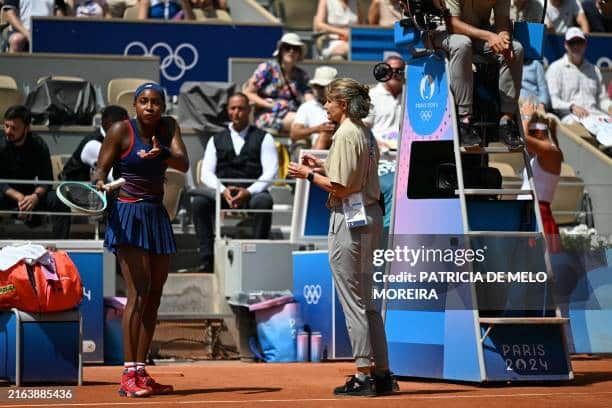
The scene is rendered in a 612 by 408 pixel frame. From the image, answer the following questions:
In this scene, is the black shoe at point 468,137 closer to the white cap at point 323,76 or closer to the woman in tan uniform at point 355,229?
the woman in tan uniform at point 355,229

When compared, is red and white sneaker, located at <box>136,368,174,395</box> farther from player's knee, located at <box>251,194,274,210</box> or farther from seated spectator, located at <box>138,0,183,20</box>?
seated spectator, located at <box>138,0,183,20</box>

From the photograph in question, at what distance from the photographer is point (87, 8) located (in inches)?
708

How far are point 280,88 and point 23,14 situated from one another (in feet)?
13.8

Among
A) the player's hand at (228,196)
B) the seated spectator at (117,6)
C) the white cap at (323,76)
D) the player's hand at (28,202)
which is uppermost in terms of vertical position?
the seated spectator at (117,6)

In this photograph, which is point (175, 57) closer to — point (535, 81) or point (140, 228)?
point (535, 81)

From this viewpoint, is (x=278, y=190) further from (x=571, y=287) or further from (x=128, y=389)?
(x=128, y=389)

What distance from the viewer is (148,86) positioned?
891 cm

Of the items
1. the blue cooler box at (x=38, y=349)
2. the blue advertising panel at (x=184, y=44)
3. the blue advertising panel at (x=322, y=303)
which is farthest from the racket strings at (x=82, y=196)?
the blue advertising panel at (x=184, y=44)

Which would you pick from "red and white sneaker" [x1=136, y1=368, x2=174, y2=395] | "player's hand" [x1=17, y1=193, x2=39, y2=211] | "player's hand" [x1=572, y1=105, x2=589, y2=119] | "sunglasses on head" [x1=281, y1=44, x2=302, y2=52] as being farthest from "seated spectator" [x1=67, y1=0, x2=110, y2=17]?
"red and white sneaker" [x1=136, y1=368, x2=174, y2=395]

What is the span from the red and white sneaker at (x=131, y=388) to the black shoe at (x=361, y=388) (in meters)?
1.29

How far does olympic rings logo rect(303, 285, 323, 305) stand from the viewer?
40.2ft

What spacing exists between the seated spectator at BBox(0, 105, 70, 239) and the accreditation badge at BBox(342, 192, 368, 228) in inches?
201

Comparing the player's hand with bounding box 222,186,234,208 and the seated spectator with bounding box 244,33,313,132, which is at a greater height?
the seated spectator with bounding box 244,33,313,132

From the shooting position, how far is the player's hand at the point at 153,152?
343 inches
